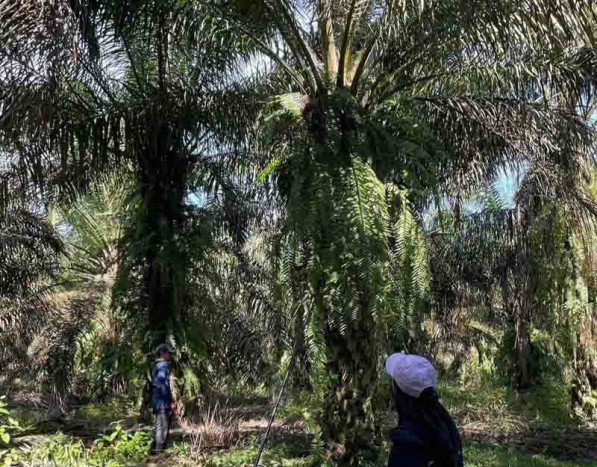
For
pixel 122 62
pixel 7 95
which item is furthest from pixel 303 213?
pixel 122 62

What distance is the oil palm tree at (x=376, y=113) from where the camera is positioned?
700cm

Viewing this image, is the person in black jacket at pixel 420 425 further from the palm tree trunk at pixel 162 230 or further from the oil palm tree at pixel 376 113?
the palm tree trunk at pixel 162 230

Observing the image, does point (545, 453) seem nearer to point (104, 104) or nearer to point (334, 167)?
point (334, 167)

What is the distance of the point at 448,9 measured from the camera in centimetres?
759

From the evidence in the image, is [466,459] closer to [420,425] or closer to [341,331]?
[341,331]

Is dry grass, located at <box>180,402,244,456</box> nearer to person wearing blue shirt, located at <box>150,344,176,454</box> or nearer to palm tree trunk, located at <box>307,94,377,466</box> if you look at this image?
person wearing blue shirt, located at <box>150,344,176,454</box>

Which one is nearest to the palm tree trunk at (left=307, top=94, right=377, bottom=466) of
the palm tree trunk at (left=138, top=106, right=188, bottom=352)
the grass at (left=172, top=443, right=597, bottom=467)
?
the grass at (left=172, top=443, right=597, bottom=467)

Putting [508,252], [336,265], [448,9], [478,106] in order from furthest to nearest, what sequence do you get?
1. [508,252]
2. [478,106]
3. [448,9]
4. [336,265]

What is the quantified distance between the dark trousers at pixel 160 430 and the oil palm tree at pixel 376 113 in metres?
2.36

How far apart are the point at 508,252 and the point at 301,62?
9.28 meters

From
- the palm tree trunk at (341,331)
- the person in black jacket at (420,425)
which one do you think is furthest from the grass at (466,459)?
the person in black jacket at (420,425)

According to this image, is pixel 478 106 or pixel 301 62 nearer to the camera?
pixel 301 62

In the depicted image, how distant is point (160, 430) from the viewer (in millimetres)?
8930

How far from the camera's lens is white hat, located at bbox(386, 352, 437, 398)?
389 centimetres
